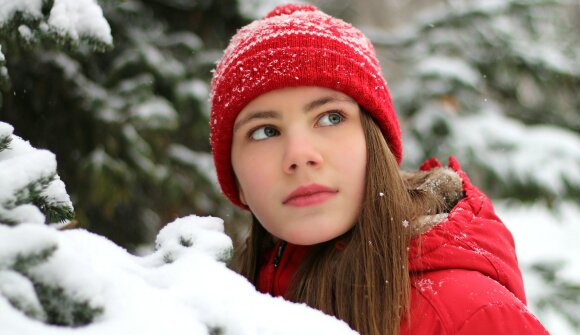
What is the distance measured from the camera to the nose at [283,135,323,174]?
1500 mm

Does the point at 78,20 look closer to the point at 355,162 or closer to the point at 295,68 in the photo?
the point at 295,68

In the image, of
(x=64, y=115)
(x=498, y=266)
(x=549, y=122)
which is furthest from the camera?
(x=549, y=122)

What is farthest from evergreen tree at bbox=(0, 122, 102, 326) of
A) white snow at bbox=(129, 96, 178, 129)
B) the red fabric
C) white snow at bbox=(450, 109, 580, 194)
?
white snow at bbox=(450, 109, 580, 194)

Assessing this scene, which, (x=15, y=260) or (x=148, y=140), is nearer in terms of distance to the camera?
(x=15, y=260)

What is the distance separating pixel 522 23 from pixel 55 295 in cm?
454

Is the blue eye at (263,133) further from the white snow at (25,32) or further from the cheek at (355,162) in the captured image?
the white snow at (25,32)

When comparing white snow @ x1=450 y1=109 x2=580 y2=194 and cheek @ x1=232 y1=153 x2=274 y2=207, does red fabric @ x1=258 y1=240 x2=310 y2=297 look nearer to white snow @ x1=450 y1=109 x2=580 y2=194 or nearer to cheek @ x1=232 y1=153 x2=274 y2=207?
cheek @ x1=232 y1=153 x2=274 y2=207

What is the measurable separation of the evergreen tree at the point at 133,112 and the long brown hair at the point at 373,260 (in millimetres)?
1274

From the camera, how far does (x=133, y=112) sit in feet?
8.64

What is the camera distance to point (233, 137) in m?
1.82

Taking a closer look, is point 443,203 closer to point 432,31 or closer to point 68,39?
point 68,39

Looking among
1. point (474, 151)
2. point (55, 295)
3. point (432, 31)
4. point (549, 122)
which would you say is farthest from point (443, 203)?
point (549, 122)

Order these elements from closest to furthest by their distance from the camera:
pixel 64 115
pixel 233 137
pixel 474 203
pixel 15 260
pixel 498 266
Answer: pixel 15 260
pixel 498 266
pixel 474 203
pixel 233 137
pixel 64 115

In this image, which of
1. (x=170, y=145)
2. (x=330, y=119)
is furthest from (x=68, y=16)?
(x=170, y=145)
